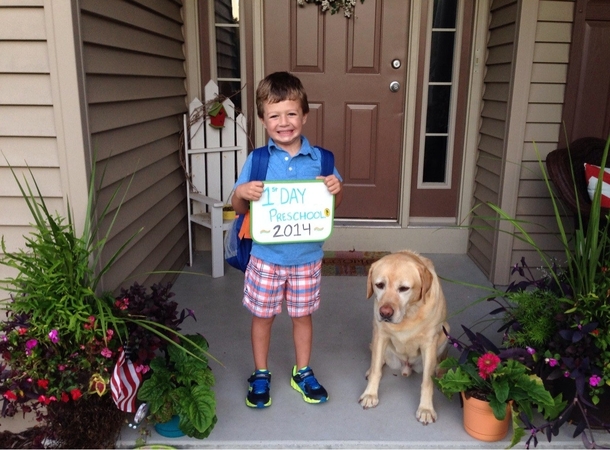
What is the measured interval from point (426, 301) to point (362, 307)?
108 cm

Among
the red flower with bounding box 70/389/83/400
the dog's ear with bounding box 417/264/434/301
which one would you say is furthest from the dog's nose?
the red flower with bounding box 70/389/83/400

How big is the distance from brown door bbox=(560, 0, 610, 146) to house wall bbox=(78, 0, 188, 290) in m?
2.36

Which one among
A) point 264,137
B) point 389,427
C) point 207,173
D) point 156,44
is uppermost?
point 156,44

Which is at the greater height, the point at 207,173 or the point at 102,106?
the point at 102,106

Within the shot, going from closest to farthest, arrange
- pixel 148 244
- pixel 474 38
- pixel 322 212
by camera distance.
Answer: pixel 322 212 → pixel 148 244 → pixel 474 38

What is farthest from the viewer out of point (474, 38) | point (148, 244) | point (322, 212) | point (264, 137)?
point (264, 137)

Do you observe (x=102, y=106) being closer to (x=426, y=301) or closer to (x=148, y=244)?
(x=148, y=244)

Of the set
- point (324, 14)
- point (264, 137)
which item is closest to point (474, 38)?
point (324, 14)

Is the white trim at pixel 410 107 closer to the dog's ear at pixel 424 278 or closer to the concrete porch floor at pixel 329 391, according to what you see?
the concrete porch floor at pixel 329 391

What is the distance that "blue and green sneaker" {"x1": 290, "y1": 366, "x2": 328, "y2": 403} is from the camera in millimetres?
2221

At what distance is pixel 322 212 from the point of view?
2.05m

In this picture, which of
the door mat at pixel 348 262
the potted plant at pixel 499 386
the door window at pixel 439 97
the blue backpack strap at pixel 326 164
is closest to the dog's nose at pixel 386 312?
the potted plant at pixel 499 386

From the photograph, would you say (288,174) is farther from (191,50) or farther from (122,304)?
(191,50)

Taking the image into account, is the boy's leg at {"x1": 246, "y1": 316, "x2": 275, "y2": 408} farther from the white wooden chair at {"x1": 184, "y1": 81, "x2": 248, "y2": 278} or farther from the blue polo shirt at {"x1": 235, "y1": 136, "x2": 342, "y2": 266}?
the white wooden chair at {"x1": 184, "y1": 81, "x2": 248, "y2": 278}
